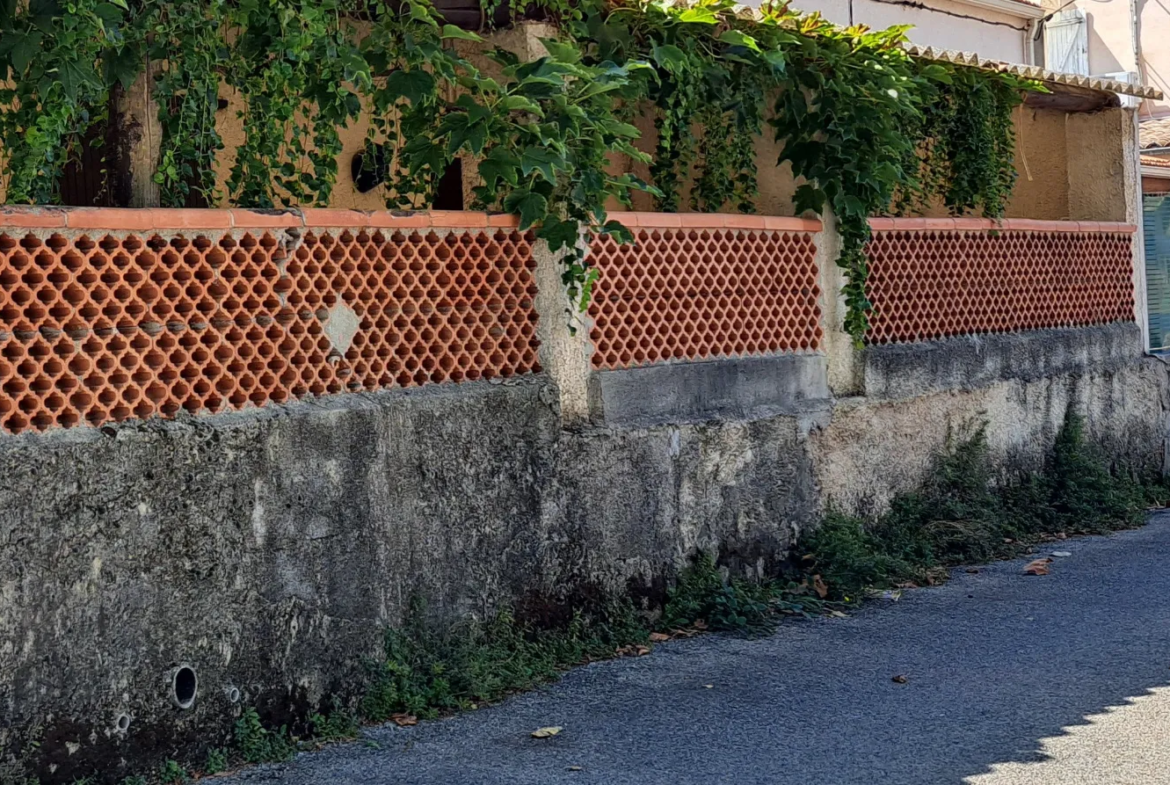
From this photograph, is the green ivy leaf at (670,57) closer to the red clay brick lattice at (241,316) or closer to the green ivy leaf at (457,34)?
the red clay brick lattice at (241,316)

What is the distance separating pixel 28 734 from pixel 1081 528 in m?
7.08

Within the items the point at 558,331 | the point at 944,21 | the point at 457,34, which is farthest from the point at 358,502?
the point at 944,21

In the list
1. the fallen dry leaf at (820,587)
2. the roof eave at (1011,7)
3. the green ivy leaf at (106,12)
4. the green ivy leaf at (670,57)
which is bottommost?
the fallen dry leaf at (820,587)

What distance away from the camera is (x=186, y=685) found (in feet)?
16.7

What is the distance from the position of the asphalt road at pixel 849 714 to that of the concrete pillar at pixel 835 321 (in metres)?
1.47

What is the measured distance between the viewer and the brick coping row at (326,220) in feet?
16.0

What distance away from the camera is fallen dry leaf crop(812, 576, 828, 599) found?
755 cm

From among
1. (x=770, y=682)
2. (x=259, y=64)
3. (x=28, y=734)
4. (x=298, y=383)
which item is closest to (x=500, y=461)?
(x=298, y=383)

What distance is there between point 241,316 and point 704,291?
110 inches

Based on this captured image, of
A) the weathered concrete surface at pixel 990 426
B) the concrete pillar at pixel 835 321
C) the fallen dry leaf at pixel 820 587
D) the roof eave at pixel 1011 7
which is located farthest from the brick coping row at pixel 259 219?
the roof eave at pixel 1011 7

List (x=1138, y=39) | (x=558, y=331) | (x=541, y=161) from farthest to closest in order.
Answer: (x=1138, y=39) < (x=558, y=331) < (x=541, y=161)

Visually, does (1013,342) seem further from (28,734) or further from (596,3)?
(28,734)

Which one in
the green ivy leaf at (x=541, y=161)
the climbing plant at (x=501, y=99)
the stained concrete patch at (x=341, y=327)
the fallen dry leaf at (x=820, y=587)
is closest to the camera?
the climbing plant at (x=501, y=99)

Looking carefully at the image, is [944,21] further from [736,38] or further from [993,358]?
[736,38]
